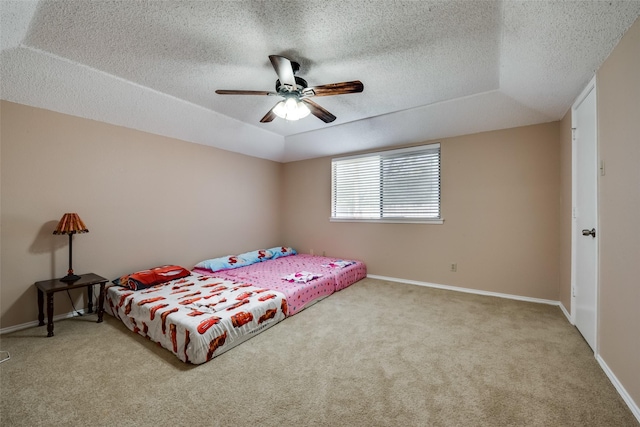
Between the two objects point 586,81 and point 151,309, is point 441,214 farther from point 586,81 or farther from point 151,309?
point 151,309

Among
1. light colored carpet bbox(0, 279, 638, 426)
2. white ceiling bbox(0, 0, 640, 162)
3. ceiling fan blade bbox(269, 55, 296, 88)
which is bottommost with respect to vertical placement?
light colored carpet bbox(0, 279, 638, 426)

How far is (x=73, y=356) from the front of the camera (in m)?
2.10

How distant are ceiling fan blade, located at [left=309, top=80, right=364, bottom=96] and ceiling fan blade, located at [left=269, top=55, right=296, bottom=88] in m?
0.22

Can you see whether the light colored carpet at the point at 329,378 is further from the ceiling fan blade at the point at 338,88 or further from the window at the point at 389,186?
the ceiling fan blade at the point at 338,88

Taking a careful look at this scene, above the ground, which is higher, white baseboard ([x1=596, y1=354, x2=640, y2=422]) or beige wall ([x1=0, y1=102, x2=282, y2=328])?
beige wall ([x1=0, y1=102, x2=282, y2=328])

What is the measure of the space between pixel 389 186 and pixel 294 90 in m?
2.59

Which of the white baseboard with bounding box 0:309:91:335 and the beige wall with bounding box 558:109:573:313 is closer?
the white baseboard with bounding box 0:309:91:335

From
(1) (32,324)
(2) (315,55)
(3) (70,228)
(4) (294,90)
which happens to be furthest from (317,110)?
(1) (32,324)

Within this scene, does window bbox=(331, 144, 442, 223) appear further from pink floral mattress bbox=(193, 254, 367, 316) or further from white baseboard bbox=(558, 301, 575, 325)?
white baseboard bbox=(558, 301, 575, 325)

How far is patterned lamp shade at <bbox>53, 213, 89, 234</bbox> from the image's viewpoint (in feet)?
8.53

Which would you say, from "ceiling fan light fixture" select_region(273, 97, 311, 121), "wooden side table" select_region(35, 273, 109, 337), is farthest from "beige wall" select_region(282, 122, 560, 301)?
"wooden side table" select_region(35, 273, 109, 337)

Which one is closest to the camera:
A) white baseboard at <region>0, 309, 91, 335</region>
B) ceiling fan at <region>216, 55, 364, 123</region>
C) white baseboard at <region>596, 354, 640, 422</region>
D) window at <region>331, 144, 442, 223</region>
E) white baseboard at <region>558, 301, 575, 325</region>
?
white baseboard at <region>596, 354, 640, 422</region>

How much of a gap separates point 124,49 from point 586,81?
12.6ft

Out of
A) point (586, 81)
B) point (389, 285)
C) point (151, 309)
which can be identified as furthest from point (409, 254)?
point (151, 309)
